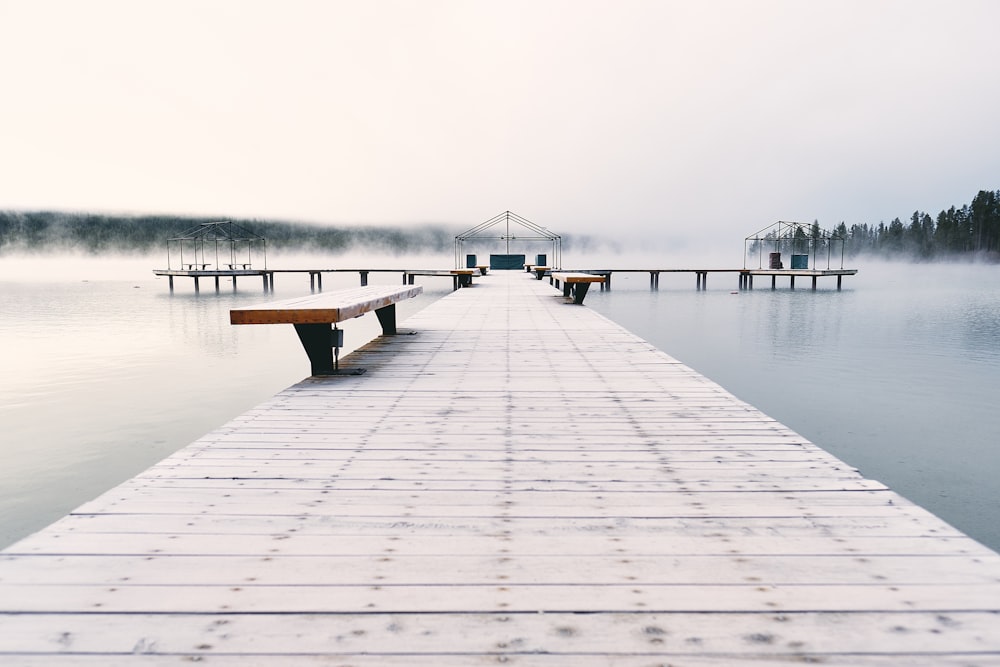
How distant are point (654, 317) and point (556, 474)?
24.7 metres

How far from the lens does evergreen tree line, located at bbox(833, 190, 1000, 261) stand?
100 metres

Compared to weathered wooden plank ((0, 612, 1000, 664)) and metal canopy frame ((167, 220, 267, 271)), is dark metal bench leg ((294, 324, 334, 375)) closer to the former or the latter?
weathered wooden plank ((0, 612, 1000, 664))

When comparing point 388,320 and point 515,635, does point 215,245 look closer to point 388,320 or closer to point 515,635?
point 388,320

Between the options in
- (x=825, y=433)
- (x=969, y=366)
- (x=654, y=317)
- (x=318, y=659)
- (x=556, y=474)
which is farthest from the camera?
(x=654, y=317)

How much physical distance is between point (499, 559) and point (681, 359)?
13417 mm

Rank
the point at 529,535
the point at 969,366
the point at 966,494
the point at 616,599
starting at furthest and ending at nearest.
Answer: the point at 969,366, the point at 966,494, the point at 529,535, the point at 616,599

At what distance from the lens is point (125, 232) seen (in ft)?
474

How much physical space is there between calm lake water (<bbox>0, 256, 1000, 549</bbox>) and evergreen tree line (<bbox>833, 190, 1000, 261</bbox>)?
63856mm

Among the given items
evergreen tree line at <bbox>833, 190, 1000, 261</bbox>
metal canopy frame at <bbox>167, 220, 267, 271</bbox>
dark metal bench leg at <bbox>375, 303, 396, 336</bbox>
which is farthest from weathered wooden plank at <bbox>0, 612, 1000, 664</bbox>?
evergreen tree line at <bbox>833, 190, 1000, 261</bbox>

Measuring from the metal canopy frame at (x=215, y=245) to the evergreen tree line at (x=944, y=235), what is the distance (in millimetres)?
65645

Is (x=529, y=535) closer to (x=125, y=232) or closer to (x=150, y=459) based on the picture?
(x=150, y=459)

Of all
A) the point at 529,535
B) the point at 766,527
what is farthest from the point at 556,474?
the point at 766,527

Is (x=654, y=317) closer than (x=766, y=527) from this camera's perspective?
No

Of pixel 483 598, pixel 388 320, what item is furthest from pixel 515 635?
pixel 388 320
